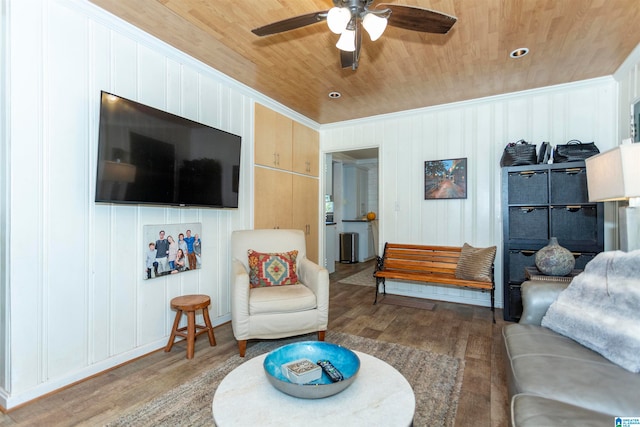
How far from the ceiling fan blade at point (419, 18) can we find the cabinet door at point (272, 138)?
89.5 inches

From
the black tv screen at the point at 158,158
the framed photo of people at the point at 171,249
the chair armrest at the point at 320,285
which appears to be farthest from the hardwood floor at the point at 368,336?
the black tv screen at the point at 158,158

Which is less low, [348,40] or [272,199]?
[348,40]

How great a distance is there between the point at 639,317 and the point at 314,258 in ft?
12.0

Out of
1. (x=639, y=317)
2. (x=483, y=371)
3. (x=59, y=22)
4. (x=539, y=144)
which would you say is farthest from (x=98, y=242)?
(x=539, y=144)

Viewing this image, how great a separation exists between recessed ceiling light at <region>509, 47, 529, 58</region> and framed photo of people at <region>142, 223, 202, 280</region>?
3.24 meters

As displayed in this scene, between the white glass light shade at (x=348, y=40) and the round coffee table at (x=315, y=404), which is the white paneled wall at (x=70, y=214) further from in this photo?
the white glass light shade at (x=348, y=40)

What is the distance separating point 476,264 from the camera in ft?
11.2

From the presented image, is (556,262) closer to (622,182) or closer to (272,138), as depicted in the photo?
(622,182)

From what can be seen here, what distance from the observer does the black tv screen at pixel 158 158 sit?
2102 mm

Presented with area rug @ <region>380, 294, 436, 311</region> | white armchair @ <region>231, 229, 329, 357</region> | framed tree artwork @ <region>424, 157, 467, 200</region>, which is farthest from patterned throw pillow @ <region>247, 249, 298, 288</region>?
framed tree artwork @ <region>424, 157, 467, 200</region>

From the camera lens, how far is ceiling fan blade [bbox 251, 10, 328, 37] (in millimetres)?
1672

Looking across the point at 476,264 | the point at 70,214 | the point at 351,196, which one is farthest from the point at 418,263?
the point at 351,196

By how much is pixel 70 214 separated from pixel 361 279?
4.15m

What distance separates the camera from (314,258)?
4715 millimetres
